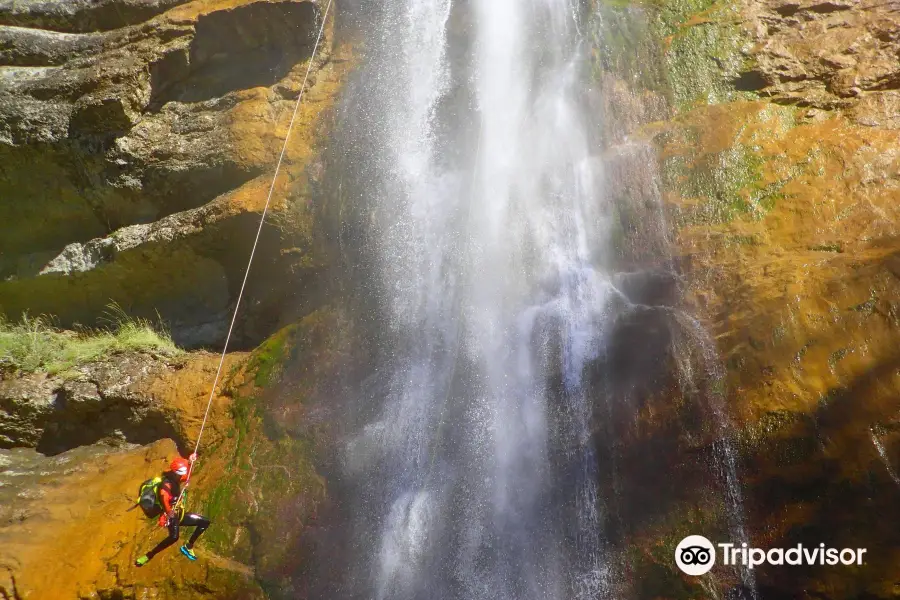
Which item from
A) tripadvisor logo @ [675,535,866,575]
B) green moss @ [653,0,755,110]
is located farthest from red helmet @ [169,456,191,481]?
green moss @ [653,0,755,110]

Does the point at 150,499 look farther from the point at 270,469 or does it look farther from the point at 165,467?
the point at 270,469

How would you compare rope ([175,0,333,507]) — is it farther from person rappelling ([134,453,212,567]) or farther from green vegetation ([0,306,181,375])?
green vegetation ([0,306,181,375])

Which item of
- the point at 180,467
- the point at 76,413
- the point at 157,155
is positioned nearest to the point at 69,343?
the point at 76,413

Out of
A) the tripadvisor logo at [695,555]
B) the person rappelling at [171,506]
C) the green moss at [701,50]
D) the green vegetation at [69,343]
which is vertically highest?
the green moss at [701,50]

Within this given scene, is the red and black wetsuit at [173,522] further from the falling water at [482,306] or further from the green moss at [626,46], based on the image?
the green moss at [626,46]

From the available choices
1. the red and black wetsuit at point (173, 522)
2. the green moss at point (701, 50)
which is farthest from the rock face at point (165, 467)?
the green moss at point (701, 50)

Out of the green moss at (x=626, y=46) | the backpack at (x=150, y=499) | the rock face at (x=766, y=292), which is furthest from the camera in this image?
the green moss at (x=626, y=46)
